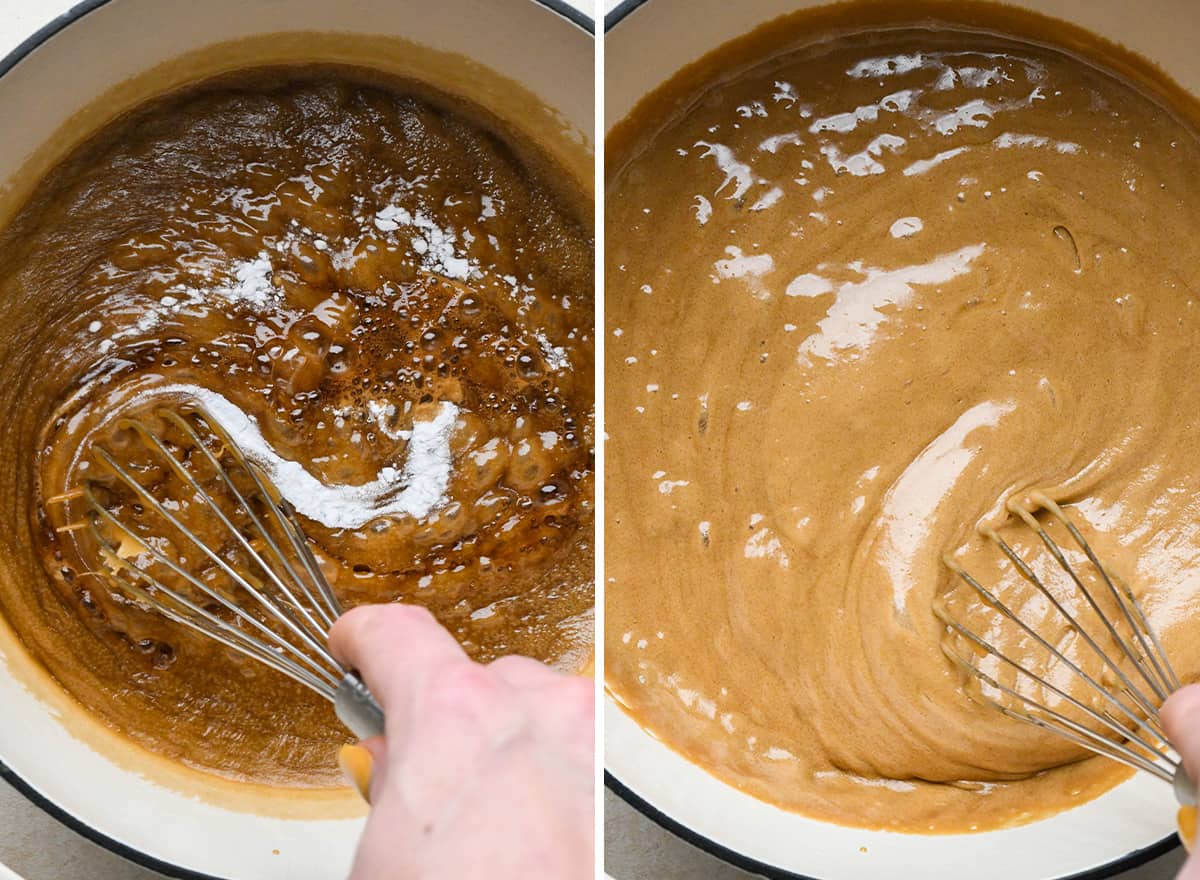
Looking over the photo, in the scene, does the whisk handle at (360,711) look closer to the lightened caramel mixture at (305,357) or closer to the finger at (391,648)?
the finger at (391,648)

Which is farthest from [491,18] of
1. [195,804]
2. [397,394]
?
[195,804]

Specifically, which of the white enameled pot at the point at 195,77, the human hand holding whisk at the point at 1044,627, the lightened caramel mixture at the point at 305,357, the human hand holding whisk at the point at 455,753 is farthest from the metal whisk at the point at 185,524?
the human hand holding whisk at the point at 1044,627

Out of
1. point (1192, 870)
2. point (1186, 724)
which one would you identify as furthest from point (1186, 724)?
point (1192, 870)

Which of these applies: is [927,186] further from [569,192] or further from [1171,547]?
[1171,547]

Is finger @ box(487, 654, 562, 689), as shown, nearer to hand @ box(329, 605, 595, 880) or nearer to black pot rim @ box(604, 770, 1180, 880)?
hand @ box(329, 605, 595, 880)

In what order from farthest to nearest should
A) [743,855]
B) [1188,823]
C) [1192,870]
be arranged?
1. [743,855]
2. [1188,823]
3. [1192,870]

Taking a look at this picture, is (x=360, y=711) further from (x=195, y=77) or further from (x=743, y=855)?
(x=195, y=77)

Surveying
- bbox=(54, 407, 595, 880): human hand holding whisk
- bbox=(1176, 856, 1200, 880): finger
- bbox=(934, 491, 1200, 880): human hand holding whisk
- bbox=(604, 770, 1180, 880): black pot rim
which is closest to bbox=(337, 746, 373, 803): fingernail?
bbox=(54, 407, 595, 880): human hand holding whisk
